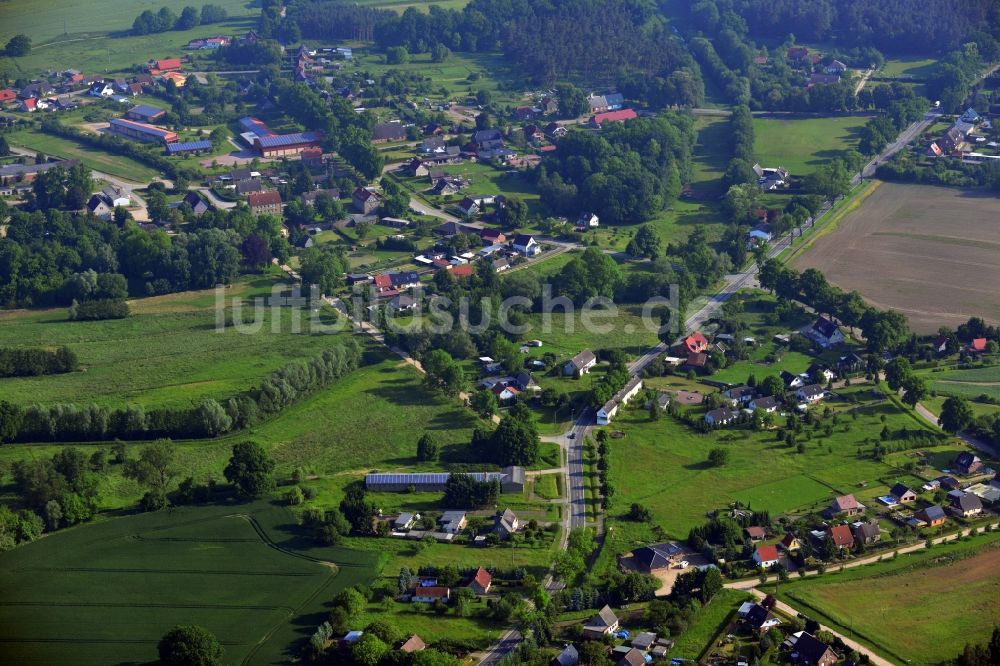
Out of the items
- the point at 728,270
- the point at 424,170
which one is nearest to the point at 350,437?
the point at 728,270

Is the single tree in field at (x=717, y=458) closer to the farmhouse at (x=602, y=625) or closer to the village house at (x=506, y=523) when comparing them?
the village house at (x=506, y=523)

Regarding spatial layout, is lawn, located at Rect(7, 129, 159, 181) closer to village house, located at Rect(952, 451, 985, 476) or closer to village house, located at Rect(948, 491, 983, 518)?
village house, located at Rect(952, 451, 985, 476)

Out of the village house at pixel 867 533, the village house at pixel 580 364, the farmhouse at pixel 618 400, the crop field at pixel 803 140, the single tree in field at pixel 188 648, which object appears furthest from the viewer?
the crop field at pixel 803 140

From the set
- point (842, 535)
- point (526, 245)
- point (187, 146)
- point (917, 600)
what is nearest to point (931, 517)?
point (842, 535)

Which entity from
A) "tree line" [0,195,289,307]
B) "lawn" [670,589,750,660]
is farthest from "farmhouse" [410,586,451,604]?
"tree line" [0,195,289,307]

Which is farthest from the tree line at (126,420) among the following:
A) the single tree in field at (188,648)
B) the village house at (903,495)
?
the village house at (903,495)
